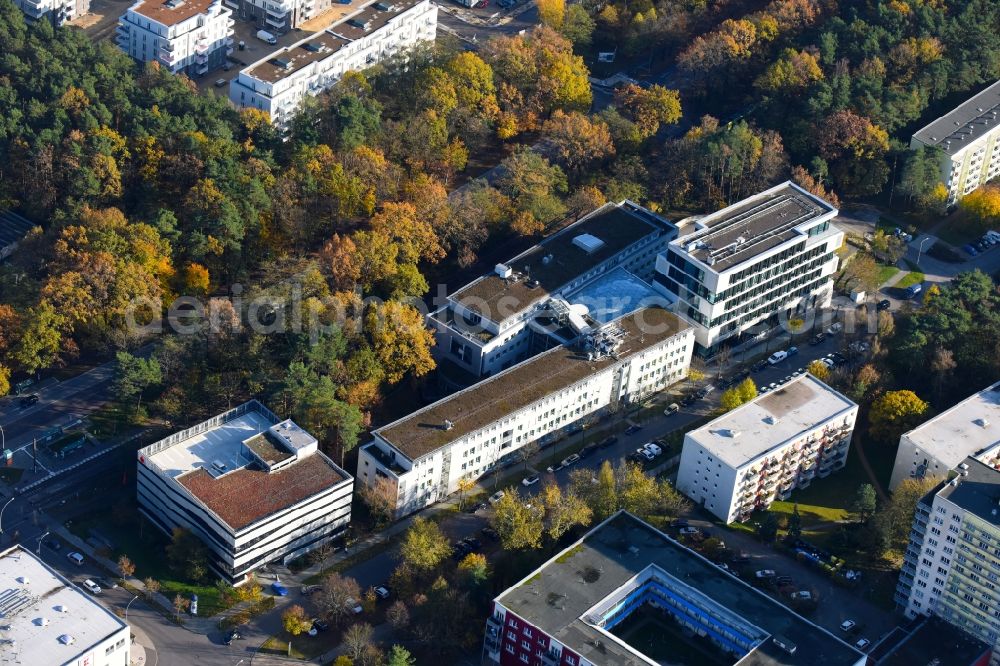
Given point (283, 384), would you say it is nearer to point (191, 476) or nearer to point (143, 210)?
point (191, 476)

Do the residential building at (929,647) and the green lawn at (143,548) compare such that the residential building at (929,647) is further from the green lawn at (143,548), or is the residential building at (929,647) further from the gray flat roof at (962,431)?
the green lawn at (143,548)

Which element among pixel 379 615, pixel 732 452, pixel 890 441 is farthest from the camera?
pixel 890 441

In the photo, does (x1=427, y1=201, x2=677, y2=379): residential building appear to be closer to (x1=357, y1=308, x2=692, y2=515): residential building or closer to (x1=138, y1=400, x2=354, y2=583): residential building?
(x1=357, y1=308, x2=692, y2=515): residential building

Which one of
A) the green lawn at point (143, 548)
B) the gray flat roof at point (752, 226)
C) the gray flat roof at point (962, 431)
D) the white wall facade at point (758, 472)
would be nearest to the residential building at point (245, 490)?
the green lawn at point (143, 548)

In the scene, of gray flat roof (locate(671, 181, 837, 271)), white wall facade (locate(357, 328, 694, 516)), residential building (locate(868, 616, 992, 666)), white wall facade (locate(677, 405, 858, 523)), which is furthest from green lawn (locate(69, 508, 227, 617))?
gray flat roof (locate(671, 181, 837, 271))

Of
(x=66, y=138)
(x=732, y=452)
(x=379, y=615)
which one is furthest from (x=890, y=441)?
(x=66, y=138)
